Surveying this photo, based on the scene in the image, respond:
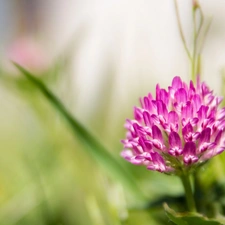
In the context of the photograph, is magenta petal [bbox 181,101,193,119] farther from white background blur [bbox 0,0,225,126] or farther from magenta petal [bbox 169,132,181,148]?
white background blur [bbox 0,0,225,126]

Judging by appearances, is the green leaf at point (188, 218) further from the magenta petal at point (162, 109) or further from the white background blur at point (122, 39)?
the white background blur at point (122, 39)

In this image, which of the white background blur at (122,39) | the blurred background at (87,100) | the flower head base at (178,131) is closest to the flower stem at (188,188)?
the flower head base at (178,131)

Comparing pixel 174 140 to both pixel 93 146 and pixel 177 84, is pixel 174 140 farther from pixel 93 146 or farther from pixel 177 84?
pixel 93 146

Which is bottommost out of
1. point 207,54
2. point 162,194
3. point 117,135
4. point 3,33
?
point 162,194

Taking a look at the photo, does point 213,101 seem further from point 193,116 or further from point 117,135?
point 117,135

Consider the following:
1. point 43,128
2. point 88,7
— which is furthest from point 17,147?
point 88,7

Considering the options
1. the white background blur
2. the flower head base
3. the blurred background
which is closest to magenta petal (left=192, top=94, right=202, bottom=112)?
the flower head base

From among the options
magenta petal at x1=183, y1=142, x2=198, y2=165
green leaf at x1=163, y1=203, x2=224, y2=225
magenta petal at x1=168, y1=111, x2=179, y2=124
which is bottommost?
green leaf at x1=163, y1=203, x2=224, y2=225
